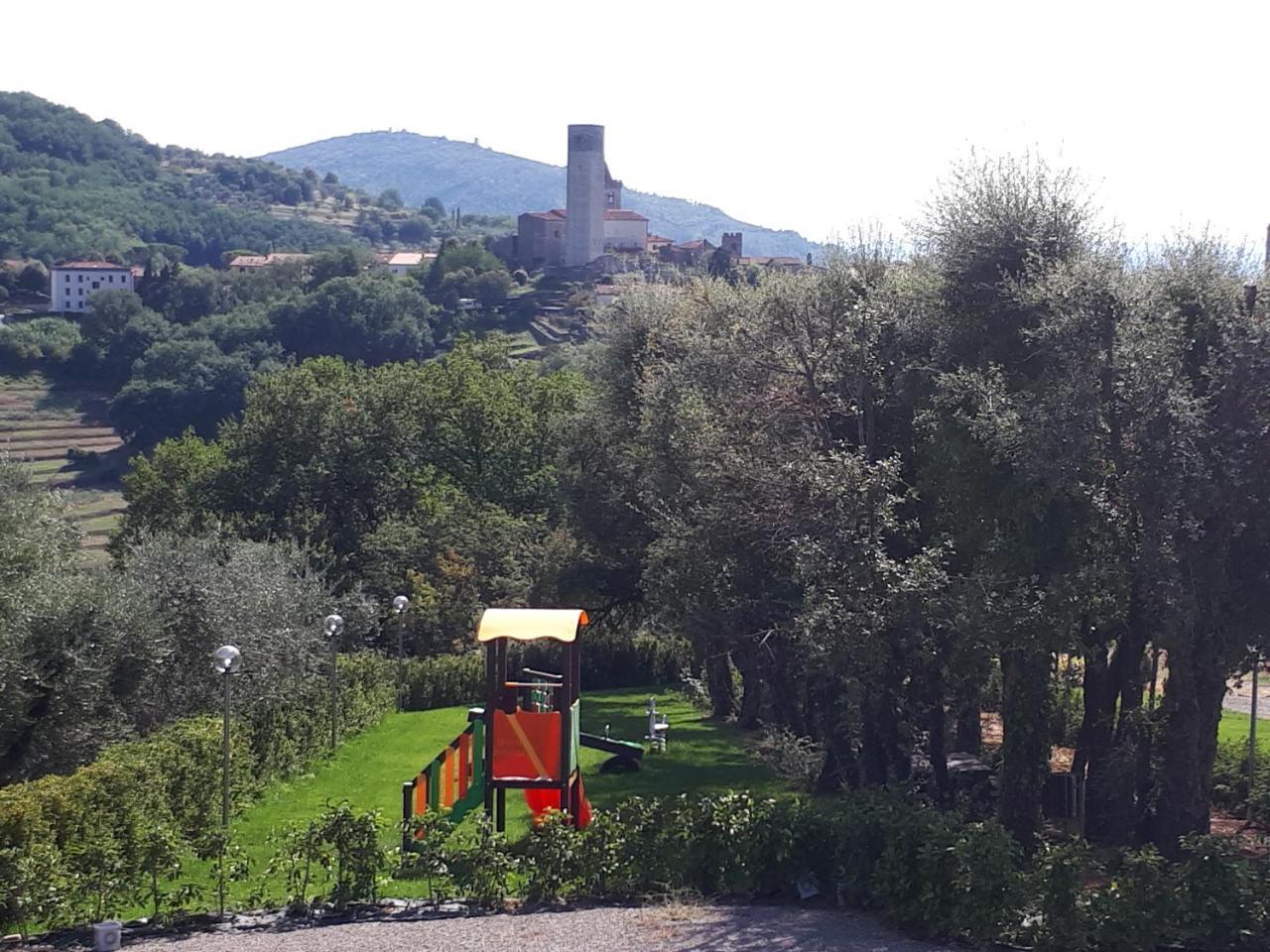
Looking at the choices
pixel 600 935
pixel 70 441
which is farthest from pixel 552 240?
pixel 600 935

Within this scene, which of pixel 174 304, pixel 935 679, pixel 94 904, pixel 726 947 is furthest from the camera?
pixel 174 304

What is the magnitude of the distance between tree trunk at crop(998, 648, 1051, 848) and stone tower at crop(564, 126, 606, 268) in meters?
146

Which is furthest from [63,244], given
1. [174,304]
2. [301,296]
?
[301,296]

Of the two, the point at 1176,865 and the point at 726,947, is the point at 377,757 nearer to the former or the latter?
the point at 726,947

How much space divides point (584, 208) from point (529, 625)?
148118mm

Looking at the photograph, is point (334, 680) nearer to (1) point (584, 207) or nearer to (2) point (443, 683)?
(2) point (443, 683)

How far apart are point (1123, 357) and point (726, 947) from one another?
7.13m

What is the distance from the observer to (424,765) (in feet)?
72.7

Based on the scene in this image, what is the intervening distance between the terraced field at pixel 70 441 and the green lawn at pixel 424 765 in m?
48.1

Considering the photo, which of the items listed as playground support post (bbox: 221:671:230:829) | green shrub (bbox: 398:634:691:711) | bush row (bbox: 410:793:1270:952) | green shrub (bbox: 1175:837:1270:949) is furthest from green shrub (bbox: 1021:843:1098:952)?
green shrub (bbox: 398:634:691:711)

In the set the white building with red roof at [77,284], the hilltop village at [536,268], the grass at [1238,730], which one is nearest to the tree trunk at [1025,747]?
the grass at [1238,730]

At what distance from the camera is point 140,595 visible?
20422 mm

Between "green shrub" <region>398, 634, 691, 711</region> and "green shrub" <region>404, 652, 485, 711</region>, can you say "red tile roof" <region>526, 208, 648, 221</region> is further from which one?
"green shrub" <region>404, 652, 485, 711</region>

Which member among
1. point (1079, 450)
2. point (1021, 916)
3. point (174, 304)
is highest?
point (174, 304)
